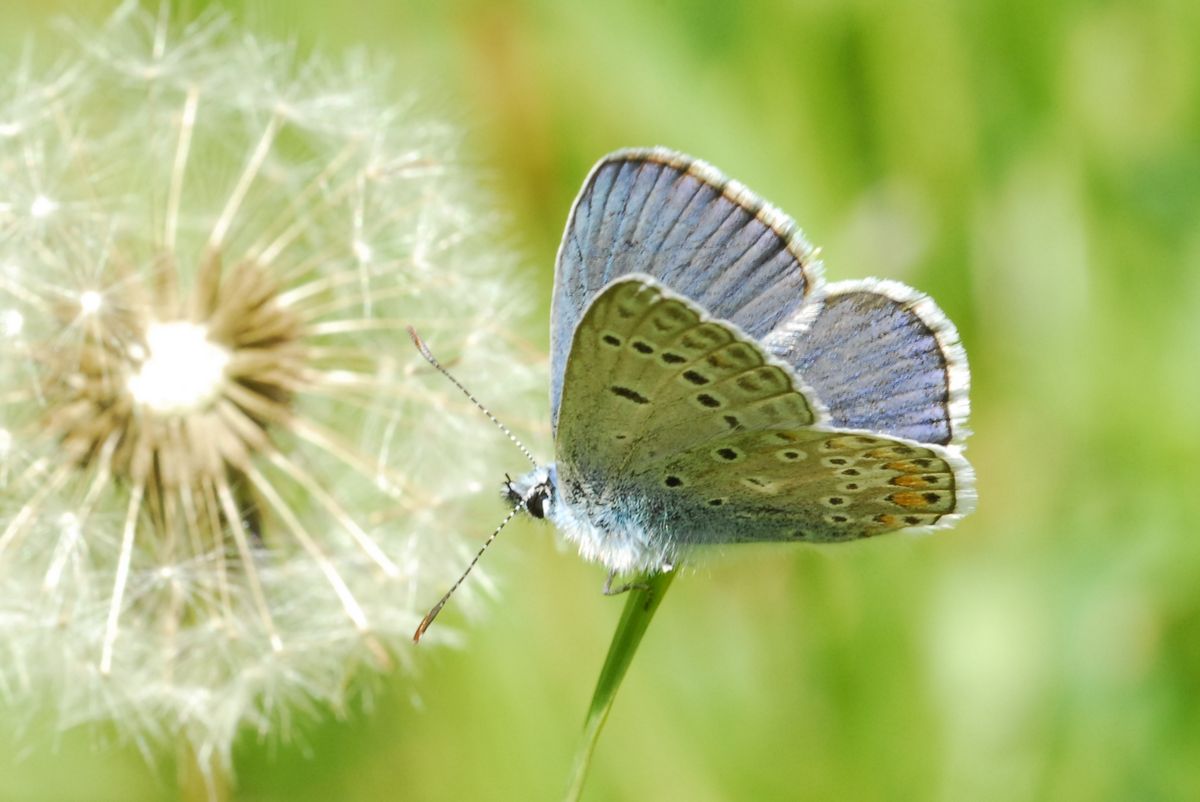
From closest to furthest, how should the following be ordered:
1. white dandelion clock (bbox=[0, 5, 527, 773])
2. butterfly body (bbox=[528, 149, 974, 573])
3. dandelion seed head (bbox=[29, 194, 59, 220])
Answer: butterfly body (bbox=[528, 149, 974, 573])
white dandelion clock (bbox=[0, 5, 527, 773])
dandelion seed head (bbox=[29, 194, 59, 220])

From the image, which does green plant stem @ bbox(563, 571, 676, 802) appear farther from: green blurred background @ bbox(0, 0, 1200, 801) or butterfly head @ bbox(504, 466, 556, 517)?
green blurred background @ bbox(0, 0, 1200, 801)

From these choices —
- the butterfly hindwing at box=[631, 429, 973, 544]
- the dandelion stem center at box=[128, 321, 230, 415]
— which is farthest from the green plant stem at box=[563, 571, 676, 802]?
the dandelion stem center at box=[128, 321, 230, 415]

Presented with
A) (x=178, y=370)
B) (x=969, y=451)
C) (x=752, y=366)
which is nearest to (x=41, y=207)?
(x=178, y=370)

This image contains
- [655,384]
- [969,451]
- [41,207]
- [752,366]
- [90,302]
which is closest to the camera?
[752,366]

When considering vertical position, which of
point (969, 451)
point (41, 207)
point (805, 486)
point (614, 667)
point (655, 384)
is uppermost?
point (41, 207)

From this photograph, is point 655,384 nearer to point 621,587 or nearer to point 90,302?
point 621,587

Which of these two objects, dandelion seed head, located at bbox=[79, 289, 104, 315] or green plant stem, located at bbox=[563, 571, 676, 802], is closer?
green plant stem, located at bbox=[563, 571, 676, 802]

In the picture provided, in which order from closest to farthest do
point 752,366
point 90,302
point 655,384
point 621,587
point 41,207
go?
1. point 752,366
2. point 655,384
3. point 621,587
4. point 90,302
5. point 41,207

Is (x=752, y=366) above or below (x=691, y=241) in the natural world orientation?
below

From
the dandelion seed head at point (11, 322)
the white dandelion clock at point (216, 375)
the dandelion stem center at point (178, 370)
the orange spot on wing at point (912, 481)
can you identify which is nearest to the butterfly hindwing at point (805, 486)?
the orange spot on wing at point (912, 481)
